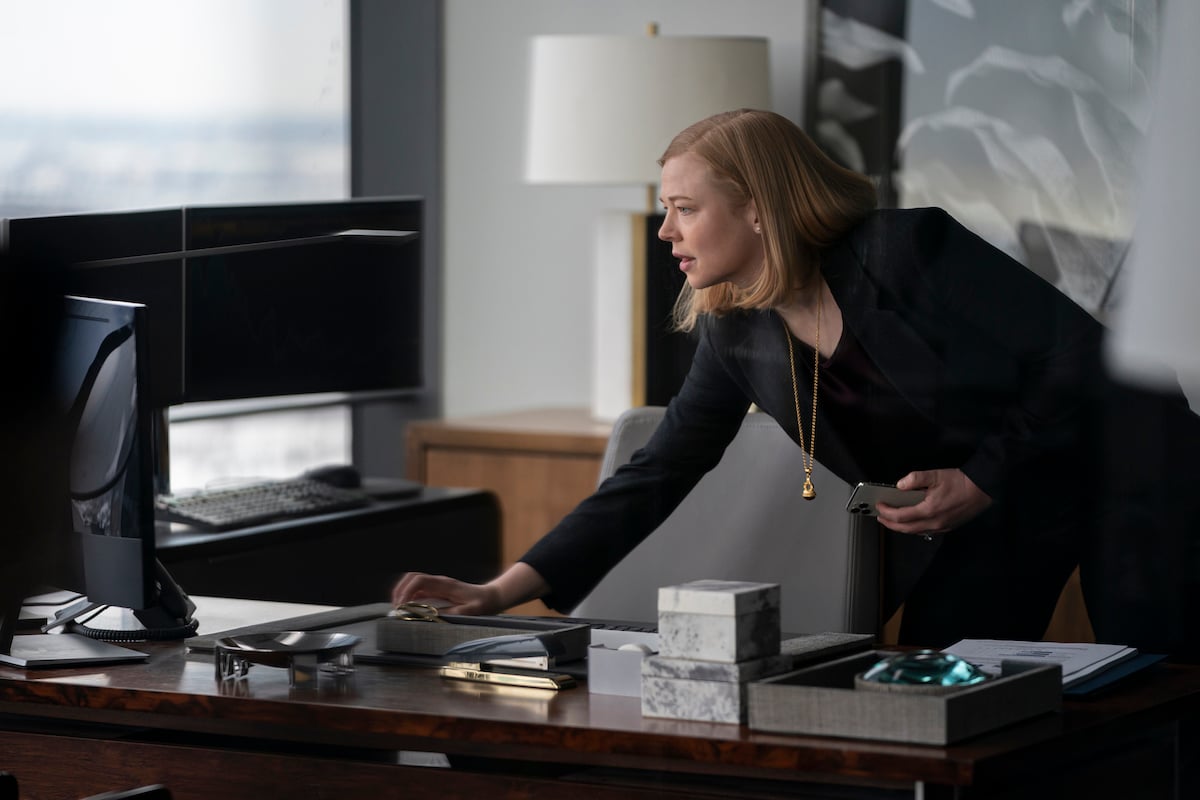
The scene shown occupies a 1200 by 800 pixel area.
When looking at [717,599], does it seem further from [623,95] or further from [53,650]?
[623,95]

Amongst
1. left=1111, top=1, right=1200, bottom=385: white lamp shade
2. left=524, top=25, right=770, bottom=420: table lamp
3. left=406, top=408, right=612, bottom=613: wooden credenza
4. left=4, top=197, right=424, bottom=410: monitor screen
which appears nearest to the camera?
left=1111, top=1, right=1200, bottom=385: white lamp shade

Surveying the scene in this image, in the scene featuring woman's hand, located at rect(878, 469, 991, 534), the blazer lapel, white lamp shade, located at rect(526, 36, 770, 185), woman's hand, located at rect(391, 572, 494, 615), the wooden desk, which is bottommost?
the wooden desk

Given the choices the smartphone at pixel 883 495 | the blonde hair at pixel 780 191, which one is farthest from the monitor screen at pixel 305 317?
the smartphone at pixel 883 495

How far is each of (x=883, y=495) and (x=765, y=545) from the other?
0.72 ft

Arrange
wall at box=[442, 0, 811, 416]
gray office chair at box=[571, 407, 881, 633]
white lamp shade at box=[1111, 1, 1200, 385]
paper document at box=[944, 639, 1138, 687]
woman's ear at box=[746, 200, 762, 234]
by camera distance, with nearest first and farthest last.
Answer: white lamp shade at box=[1111, 1, 1200, 385]
paper document at box=[944, 639, 1138, 687]
woman's ear at box=[746, 200, 762, 234]
gray office chair at box=[571, 407, 881, 633]
wall at box=[442, 0, 811, 416]

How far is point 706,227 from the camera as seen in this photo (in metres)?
1.59

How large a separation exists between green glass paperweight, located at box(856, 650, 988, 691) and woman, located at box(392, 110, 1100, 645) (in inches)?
13.7

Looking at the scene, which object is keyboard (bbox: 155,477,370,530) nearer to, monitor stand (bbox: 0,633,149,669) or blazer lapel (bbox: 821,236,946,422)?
monitor stand (bbox: 0,633,149,669)

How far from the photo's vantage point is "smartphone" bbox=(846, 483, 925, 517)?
162cm

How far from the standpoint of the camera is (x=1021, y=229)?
1654 mm

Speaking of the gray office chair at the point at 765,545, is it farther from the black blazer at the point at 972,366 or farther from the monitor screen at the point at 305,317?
the monitor screen at the point at 305,317

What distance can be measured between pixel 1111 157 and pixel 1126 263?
0.11 meters

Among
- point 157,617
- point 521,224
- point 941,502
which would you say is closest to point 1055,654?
point 941,502

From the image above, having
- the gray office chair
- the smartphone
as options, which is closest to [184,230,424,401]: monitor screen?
the gray office chair
